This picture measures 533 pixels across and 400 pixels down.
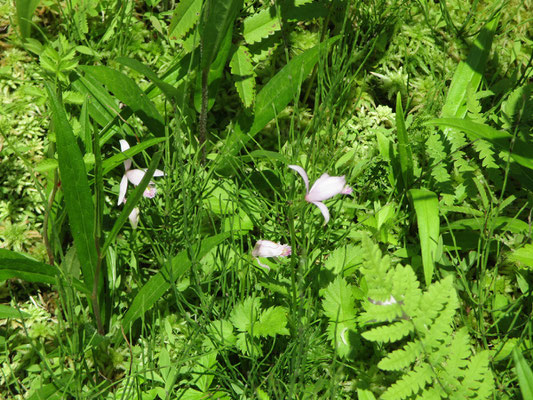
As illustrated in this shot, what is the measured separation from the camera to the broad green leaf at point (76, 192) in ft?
4.23

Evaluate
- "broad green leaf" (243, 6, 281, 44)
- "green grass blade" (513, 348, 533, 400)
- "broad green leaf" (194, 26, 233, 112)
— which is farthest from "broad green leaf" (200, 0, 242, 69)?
"green grass blade" (513, 348, 533, 400)

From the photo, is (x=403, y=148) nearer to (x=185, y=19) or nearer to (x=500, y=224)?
(x=500, y=224)

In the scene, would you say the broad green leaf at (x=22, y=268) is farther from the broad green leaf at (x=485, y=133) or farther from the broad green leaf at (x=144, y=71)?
the broad green leaf at (x=485, y=133)

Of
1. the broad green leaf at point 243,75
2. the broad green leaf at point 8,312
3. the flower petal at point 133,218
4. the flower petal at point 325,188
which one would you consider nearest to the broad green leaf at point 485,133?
the flower petal at point 325,188

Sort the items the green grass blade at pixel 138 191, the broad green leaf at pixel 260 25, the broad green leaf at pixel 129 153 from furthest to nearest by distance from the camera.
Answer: the broad green leaf at pixel 260 25, the broad green leaf at pixel 129 153, the green grass blade at pixel 138 191

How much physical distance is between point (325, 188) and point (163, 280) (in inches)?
20.2

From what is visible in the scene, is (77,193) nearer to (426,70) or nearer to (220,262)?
(220,262)

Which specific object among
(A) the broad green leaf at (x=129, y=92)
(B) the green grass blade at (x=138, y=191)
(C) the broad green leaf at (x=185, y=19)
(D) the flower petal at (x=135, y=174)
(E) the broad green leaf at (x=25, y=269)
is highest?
(C) the broad green leaf at (x=185, y=19)

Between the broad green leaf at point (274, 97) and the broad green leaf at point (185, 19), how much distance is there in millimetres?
308

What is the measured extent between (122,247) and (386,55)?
121cm

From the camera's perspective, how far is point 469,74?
5.74 feet

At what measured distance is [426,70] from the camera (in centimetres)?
192

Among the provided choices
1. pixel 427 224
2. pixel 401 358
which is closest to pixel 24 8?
pixel 427 224

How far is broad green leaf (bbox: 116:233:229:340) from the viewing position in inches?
53.4
